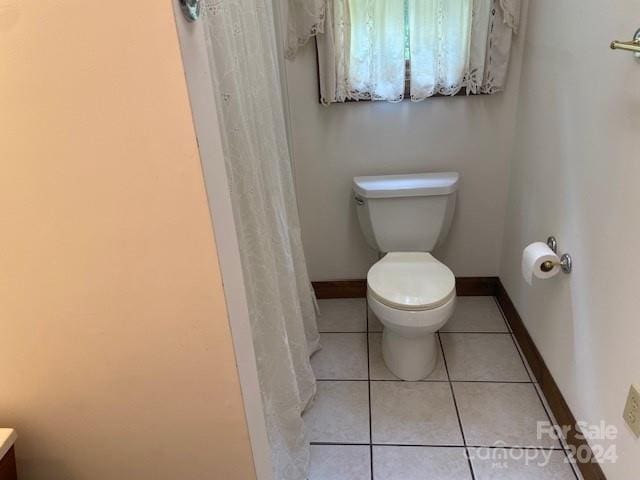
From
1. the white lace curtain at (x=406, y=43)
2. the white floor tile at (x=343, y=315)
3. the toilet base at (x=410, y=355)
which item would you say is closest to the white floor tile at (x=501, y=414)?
the toilet base at (x=410, y=355)

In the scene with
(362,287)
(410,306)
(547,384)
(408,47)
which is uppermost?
(408,47)

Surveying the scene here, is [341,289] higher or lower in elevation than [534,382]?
higher

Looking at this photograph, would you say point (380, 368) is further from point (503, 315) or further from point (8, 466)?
point (8, 466)

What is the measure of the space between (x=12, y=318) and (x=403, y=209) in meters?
1.59

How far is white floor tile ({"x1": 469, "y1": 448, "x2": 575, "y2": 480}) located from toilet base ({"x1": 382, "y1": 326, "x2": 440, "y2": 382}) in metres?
0.39

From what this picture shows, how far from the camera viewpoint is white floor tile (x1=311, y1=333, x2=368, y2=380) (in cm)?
207

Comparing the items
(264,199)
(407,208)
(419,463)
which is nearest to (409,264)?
(407,208)

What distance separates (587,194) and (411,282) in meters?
0.70

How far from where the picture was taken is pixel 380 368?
2092 millimetres

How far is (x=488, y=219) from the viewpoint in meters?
2.38

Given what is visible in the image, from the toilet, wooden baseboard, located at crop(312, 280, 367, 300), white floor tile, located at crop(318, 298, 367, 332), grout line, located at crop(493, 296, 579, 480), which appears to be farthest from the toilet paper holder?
wooden baseboard, located at crop(312, 280, 367, 300)

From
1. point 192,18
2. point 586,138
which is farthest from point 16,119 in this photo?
point 586,138

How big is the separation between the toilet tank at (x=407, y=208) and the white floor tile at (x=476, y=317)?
1.39ft

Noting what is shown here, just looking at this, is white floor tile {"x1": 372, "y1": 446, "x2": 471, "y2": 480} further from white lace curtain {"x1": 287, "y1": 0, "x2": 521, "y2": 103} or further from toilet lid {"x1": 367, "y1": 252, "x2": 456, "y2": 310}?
white lace curtain {"x1": 287, "y1": 0, "x2": 521, "y2": 103}
